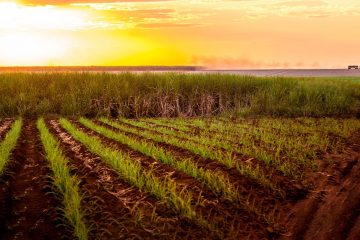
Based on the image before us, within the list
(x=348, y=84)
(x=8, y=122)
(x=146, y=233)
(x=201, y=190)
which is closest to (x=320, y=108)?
Answer: (x=348, y=84)

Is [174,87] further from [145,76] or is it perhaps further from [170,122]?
[170,122]

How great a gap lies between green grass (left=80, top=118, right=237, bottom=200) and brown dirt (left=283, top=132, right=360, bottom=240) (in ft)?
2.68

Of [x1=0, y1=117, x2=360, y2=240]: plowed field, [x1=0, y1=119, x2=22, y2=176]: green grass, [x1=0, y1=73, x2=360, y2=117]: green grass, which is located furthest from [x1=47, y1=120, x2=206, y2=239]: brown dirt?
[x1=0, y1=73, x2=360, y2=117]: green grass

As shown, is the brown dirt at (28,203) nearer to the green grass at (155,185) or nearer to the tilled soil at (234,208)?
the green grass at (155,185)

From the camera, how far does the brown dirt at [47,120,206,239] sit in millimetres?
4512

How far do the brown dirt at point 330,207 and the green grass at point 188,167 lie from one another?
2.68 ft

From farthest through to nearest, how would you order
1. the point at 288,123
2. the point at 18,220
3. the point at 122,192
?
the point at 288,123, the point at 122,192, the point at 18,220

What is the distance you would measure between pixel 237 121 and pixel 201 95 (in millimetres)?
3705

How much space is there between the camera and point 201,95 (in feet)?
53.4

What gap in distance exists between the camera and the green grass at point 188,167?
5.64 m

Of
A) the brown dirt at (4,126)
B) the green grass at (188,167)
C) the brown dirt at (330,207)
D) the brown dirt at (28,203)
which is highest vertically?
the green grass at (188,167)

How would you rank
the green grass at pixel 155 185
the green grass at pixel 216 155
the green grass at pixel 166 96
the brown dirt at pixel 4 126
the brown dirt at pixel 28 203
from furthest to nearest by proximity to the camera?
the green grass at pixel 166 96 < the brown dirt at pixel 4 126 < the green grass at pixel 216 155 < the green grass at pixel 155 185 < the brown dirt at pixel 28 203

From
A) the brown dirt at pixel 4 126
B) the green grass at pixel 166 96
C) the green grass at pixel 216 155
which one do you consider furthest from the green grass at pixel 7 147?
the green grass at pixel 166 96

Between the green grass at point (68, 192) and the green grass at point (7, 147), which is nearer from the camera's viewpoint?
the green grass at point (68, 192)
